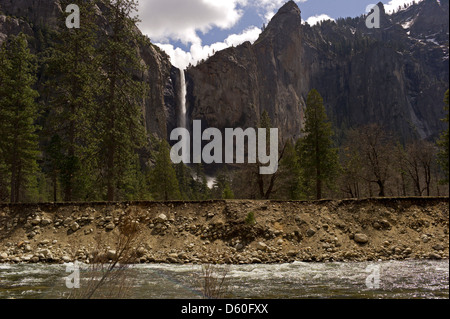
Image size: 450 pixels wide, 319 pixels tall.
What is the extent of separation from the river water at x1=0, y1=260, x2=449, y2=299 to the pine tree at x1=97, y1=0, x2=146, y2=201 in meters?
11.5

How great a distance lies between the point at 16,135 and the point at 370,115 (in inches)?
7595

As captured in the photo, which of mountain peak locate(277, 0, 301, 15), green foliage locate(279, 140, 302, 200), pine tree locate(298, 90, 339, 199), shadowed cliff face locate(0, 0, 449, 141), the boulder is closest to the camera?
the boulder

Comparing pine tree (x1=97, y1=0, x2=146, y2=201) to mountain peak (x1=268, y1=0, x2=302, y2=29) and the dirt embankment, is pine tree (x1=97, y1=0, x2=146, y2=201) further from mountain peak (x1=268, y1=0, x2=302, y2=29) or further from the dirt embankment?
mountain peak (x1=268, y1=0, x2=302, y2=29)

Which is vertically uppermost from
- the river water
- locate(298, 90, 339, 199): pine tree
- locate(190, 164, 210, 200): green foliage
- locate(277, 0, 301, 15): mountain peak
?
locate(277, 0, 301, 15): mountain peak

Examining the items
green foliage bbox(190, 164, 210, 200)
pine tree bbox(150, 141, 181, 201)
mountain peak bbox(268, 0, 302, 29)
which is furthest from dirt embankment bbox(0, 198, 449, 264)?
mountain peak bbox(268, 0, 302, 29)

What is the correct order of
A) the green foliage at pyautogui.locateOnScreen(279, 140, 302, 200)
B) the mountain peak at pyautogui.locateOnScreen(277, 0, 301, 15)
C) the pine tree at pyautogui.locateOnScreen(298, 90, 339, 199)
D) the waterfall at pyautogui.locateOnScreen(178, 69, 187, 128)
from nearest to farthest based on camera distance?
1. the pine tree at pyautogui.locateOnScreen(298, 90, 339, 199)
2. the green foliage at pyautogui.locateOnScreen(279, 140, 302, 200)
3. the waterfall at pyautogui.locateOnScreen(178, 69, 187, 128)
4. the mountain peak at pyautogui.locateOnScreen(277, 0, 301, 15)

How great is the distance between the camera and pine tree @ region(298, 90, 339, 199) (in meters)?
33.4

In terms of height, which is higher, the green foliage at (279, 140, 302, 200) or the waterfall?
the waterfall

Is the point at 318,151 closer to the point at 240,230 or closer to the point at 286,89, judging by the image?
the point at 240,230

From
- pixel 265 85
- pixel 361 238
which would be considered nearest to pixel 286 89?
pixel 265 85

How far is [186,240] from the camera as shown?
18.2 meters

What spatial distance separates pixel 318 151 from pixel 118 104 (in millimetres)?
18892
